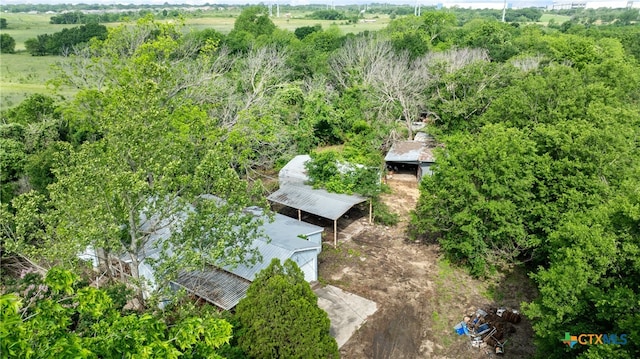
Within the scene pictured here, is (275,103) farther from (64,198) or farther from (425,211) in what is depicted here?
(64,198)

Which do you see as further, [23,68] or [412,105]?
[23,68]

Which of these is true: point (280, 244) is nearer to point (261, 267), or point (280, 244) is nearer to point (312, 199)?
point (261, 267)

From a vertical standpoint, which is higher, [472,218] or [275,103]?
[275,103]

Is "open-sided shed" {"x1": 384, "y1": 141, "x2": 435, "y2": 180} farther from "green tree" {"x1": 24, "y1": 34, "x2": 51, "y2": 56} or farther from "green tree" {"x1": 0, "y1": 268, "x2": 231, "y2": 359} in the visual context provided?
"green tree" {"x1": 24, "y1": 34, "x2": 51, "y2": 56}

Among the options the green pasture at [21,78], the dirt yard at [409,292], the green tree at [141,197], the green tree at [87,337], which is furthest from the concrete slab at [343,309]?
the green pasture at [21,78]

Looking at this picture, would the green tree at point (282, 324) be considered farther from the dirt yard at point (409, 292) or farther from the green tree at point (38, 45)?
the green tree at point (38, 45)

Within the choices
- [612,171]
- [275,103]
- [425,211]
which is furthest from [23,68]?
[612,171]
